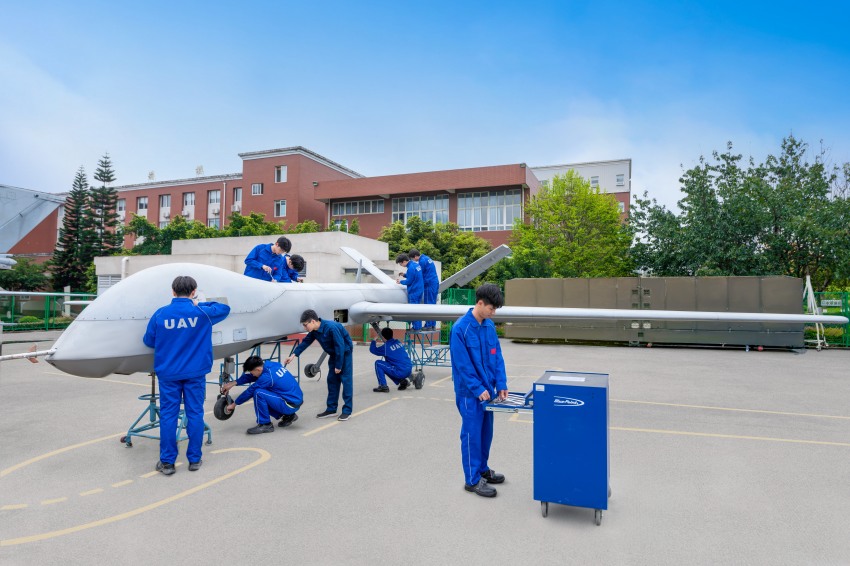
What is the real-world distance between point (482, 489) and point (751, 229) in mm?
22998

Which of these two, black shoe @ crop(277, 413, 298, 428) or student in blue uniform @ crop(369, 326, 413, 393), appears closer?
black shoe @ crop(277, 413, 298, 428)

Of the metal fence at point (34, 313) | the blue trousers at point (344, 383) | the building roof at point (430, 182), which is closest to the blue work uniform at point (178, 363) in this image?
the blue trousers at point (344, 383)

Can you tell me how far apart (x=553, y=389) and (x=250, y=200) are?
4720 cm

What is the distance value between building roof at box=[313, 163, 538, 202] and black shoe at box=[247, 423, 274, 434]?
34336 millimetres

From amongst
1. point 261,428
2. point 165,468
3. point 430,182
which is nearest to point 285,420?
point 261,428

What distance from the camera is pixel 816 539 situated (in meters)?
3.90

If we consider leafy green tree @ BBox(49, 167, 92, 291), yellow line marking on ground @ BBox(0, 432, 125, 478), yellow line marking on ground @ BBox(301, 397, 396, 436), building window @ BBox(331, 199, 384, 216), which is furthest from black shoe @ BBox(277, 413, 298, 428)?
leafy green tree @ BBox(49, 167, 92, 291)

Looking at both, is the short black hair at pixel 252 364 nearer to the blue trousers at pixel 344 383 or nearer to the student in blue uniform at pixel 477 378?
the blue trousers at pixel 344 383

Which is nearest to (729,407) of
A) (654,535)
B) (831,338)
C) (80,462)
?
(654,535)

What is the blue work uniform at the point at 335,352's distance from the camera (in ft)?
24.4

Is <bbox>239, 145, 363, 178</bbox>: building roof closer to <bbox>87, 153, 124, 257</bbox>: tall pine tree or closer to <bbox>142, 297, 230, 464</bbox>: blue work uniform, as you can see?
<bbox>87, 153, 124, 257</bbox>: tall pine tree

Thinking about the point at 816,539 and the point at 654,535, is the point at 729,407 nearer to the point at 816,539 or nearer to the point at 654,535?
the point at 816,539

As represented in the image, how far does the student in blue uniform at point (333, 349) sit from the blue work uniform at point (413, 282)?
12.0 ft

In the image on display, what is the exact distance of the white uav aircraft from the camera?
561 centimetres
